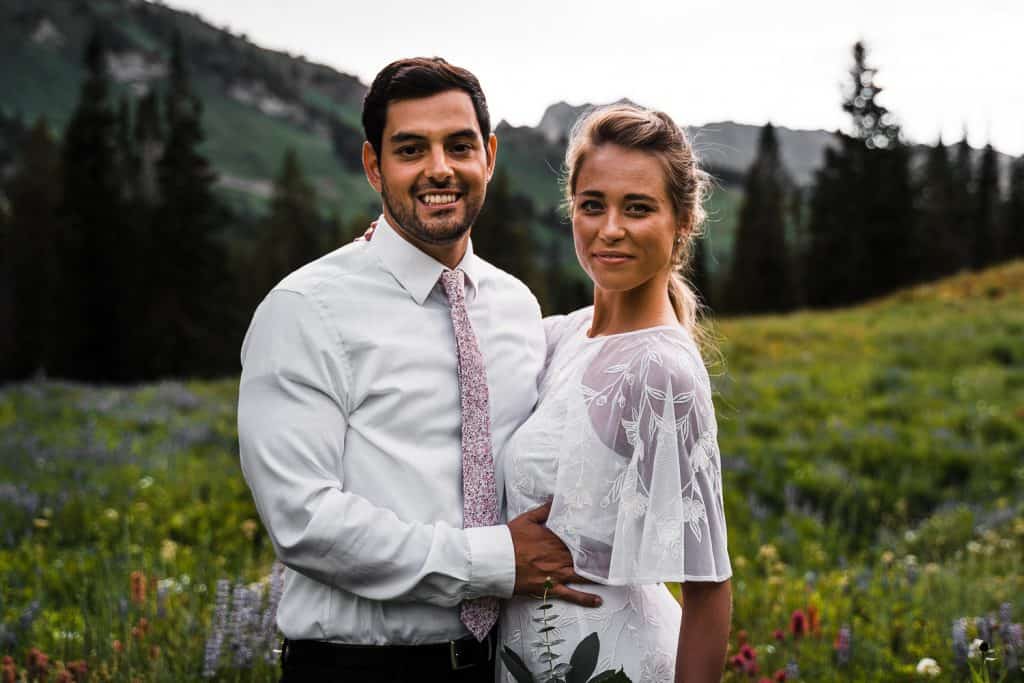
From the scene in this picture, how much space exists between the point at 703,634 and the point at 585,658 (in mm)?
404

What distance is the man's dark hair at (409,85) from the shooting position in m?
3.01

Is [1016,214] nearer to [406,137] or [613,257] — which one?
[613,257]

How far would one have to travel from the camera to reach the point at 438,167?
2984 millimetres

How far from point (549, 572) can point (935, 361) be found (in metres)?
13.5

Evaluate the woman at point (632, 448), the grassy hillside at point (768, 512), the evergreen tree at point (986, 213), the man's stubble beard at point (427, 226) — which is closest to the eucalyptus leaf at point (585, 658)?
the woman at point (632, 448)

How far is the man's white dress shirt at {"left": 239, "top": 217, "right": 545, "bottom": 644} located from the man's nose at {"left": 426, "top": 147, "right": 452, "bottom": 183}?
0.87 ft

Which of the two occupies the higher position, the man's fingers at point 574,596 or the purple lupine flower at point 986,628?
the man's fingers at point 574,596

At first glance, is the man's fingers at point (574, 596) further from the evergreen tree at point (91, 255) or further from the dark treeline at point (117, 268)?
the evergreen tree at point (91, 255)

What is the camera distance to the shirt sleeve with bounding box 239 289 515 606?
2648 millimetres

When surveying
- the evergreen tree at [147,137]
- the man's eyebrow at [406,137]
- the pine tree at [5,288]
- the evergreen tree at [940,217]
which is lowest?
the pine tree at [5,288]

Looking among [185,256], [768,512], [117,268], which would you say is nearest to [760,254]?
[185,256]

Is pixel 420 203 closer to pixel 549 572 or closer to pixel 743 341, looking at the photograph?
pixel 549 572

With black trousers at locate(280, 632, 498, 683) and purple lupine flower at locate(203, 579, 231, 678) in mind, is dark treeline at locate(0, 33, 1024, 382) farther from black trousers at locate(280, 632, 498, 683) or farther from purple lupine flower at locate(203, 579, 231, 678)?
black trousers at locate(280, 632, 498, 683)

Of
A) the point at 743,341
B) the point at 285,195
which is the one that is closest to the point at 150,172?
the point at 285,195
